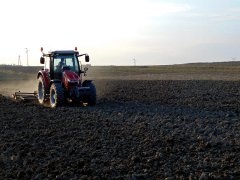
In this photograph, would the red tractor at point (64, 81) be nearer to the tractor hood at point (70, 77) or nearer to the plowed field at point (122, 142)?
the tractor hood at point (70, 77)

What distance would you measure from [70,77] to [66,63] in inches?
44.6

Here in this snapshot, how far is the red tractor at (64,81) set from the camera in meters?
16.8

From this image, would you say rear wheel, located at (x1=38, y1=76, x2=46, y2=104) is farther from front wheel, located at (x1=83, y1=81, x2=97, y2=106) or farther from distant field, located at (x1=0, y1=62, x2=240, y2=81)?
distant field, located at (x1=0, y1=62, x2=240, y2=81)

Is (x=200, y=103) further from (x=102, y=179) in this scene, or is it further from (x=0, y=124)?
(x=102, y=179)

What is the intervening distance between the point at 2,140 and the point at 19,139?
0.36 m

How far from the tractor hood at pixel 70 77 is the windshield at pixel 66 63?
56 centimetres

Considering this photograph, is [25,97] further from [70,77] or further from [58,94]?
[70,77]

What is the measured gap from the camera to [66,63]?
696 inches

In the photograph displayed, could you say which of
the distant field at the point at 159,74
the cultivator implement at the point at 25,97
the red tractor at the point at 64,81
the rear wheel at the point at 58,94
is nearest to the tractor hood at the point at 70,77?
the red tractor at the point at 64,81

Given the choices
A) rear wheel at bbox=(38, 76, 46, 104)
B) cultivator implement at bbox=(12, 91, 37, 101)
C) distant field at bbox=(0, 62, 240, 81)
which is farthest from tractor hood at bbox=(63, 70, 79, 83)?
distant field at bbox=(0, 62, 240, 81)

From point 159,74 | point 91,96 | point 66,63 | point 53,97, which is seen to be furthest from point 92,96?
point 159,74

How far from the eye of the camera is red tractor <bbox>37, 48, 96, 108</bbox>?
55.0ft

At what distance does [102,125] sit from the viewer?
1222 cm

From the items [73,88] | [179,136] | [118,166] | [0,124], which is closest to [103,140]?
[179,136]
